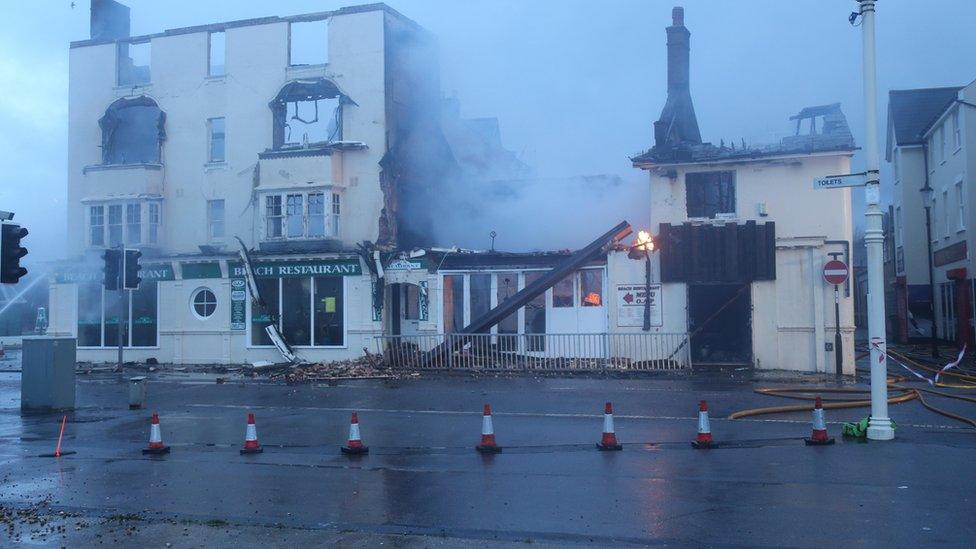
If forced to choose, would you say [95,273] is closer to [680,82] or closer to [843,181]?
[680,82]

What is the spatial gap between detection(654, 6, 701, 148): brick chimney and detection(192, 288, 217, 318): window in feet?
52.8

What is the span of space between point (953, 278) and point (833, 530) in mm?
27121

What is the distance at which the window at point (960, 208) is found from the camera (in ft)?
103

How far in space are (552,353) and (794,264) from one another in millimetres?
6767

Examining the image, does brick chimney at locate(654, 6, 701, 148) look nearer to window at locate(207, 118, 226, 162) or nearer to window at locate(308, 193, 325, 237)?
window at locate(308, 193, 325, 237)

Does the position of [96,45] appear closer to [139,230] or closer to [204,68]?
[204,68]

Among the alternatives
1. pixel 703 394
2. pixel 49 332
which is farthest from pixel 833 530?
pixel 49 332

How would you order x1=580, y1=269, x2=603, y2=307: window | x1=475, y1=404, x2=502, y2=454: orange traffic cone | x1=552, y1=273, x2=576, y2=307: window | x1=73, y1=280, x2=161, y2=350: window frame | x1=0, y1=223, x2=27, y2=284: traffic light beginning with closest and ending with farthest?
x1=0, y1=223, x2=27, y2=284: traffic light
x1=475, y1=404, x2=502, y2=454: orange traffic cone
x1=580, y1=269, x2=603, y2=307: window
x1=552, y1=273, x2=576, y2=307: window
x1=73, y1=280, x2=161, y2=350: window frame

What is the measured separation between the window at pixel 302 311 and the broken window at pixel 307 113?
4.52 metres

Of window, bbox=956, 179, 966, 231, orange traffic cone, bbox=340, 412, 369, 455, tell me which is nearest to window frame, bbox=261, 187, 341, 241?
orange traffic cone, bbox=340, 412, 369, 455

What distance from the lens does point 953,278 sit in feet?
101

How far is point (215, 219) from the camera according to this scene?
30188 millimetres

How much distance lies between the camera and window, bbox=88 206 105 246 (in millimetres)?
30258

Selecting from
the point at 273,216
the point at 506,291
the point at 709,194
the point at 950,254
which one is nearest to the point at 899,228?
the point at 950,254
